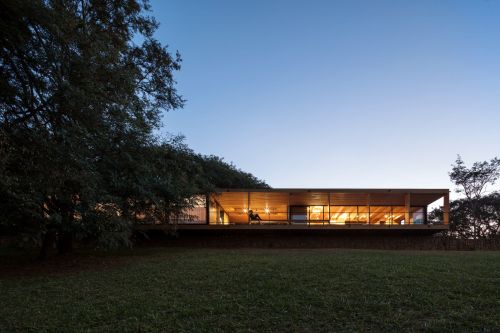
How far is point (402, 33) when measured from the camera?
15297mm

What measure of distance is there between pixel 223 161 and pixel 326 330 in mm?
23867

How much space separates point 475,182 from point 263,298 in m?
30.8

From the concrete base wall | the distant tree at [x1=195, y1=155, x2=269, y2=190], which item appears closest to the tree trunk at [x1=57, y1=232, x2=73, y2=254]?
the concrete base wall

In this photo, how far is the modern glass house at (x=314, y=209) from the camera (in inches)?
763

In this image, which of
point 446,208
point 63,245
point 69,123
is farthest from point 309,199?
point 69,123

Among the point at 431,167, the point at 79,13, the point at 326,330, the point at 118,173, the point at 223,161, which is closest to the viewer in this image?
the point at 326,330

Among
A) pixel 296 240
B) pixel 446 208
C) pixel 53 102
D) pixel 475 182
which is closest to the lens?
pixel 53 102

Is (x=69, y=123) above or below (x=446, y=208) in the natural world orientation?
above

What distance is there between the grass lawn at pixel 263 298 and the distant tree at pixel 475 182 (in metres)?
24.2

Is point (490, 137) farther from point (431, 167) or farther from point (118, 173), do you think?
point (118, 173)

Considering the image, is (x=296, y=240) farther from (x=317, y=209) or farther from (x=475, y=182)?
(x=475, y=182)

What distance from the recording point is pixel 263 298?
7047mm

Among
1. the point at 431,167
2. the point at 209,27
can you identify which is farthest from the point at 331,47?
the point at 431,167

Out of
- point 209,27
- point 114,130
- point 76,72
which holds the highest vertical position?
point 209,27
